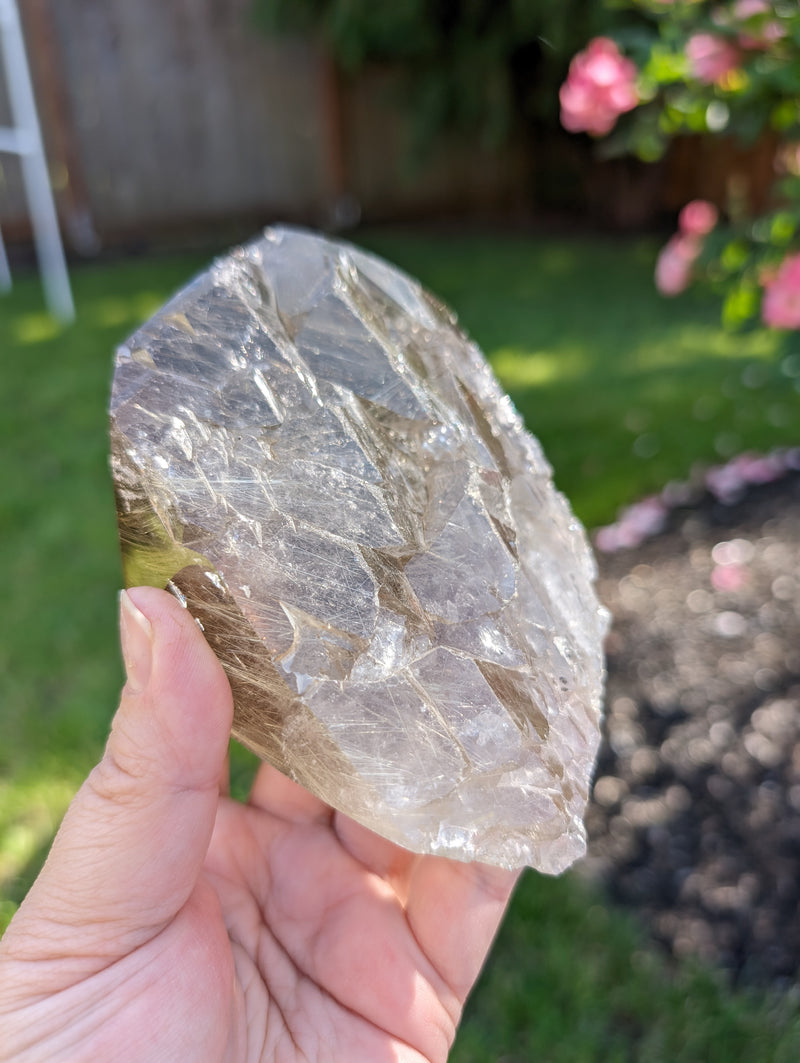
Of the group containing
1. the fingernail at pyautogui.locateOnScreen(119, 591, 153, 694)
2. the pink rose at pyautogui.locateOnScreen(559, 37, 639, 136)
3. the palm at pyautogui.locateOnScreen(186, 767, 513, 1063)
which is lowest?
the palm at pyautogui.locateOnScreen(186, 767, 513, 1063)

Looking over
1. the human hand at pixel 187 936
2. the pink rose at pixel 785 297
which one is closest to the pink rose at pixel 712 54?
the pink rose at pixel 785 297

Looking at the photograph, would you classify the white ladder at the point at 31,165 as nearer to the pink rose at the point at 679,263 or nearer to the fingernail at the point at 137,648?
the pink rose at the point at 679,263

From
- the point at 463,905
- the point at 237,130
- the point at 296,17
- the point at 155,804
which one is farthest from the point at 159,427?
the point at 237,130

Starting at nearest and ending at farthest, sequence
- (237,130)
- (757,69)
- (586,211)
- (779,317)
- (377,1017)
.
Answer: (377,1017) → (757,69) → (779,317) → (237,130) → (586,211)

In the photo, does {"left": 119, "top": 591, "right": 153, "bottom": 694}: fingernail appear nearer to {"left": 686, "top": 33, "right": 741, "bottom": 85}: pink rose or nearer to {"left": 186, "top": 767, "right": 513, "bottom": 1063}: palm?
{"left": 186, "top": 767, "right": 513, "bottom": 1063}: palm

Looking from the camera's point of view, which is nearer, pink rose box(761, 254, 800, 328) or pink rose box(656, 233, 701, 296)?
pink rose box(761, 254, 800, 328)

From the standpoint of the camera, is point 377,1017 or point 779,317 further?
point 779,317

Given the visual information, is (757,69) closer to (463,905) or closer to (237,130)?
(463,905)

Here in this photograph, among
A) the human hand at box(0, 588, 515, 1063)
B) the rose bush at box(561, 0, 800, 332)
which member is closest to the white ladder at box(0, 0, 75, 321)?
the rose bush at box(561, 0, 800, 332)
